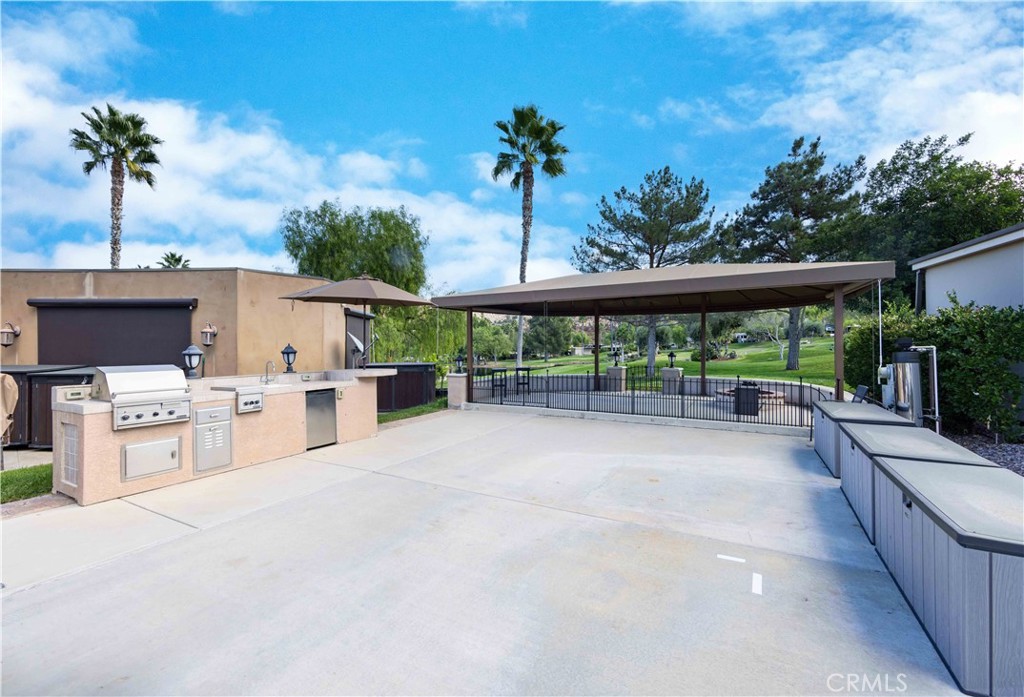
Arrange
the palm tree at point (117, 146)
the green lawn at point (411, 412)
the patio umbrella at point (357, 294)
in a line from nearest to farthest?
A: the patio umbrella at point (357, 294) → the green lawn at point (411, 412) → the palm tree at point (117, 146)

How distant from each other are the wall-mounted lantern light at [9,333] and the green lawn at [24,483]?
612cm

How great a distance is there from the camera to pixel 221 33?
39.6 ft

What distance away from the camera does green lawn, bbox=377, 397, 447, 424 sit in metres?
10.8

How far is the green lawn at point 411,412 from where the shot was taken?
10836mm

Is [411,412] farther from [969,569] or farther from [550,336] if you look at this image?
[550,336]

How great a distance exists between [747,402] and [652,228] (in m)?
13.0

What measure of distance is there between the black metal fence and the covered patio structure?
877mm

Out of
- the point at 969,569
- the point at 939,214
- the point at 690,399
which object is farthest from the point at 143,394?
the point at 939,214

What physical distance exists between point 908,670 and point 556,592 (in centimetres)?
195

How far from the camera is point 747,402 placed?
404 inches

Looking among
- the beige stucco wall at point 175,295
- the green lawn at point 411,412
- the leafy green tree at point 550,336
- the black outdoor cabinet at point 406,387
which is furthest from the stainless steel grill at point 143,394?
the leafy green tree at point 550,336

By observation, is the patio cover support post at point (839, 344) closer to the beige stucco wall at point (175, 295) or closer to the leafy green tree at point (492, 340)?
the beige stucco wall at point (175, 295)

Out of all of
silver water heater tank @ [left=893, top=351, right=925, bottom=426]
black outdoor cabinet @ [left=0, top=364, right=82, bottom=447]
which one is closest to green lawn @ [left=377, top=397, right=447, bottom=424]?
black outdoor cabinet @ [left=0, top=364, right=82, bottom=447]

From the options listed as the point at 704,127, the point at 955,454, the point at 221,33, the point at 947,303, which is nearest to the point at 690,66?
the point at 704,127
